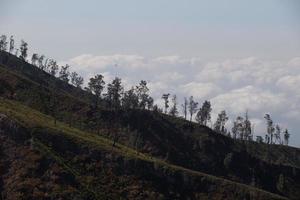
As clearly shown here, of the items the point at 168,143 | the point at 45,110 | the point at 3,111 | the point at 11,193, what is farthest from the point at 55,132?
the point at 168,143

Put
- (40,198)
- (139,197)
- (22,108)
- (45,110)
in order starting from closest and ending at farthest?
1. (40,198)
2. (139,197)
3. (22,108)
4. (45,110)

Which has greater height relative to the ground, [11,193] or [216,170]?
[216,170]

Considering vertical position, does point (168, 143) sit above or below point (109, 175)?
above

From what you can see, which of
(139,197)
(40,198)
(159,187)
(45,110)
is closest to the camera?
(40,198)

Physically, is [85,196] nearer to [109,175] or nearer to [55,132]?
[109,175]

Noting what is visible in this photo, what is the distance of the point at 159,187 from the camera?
142500mm

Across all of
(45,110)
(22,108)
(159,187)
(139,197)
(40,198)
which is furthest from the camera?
(45,110)

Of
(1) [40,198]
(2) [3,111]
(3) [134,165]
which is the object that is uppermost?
(2) [3,111]

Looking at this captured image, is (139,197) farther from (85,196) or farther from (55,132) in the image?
(55,132)

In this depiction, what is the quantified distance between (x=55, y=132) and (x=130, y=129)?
5046 cm

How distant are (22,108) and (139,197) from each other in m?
60.0

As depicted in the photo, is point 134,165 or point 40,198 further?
point 134,165

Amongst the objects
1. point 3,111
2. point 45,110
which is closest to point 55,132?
point 3,111

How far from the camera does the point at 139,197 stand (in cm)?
13275
